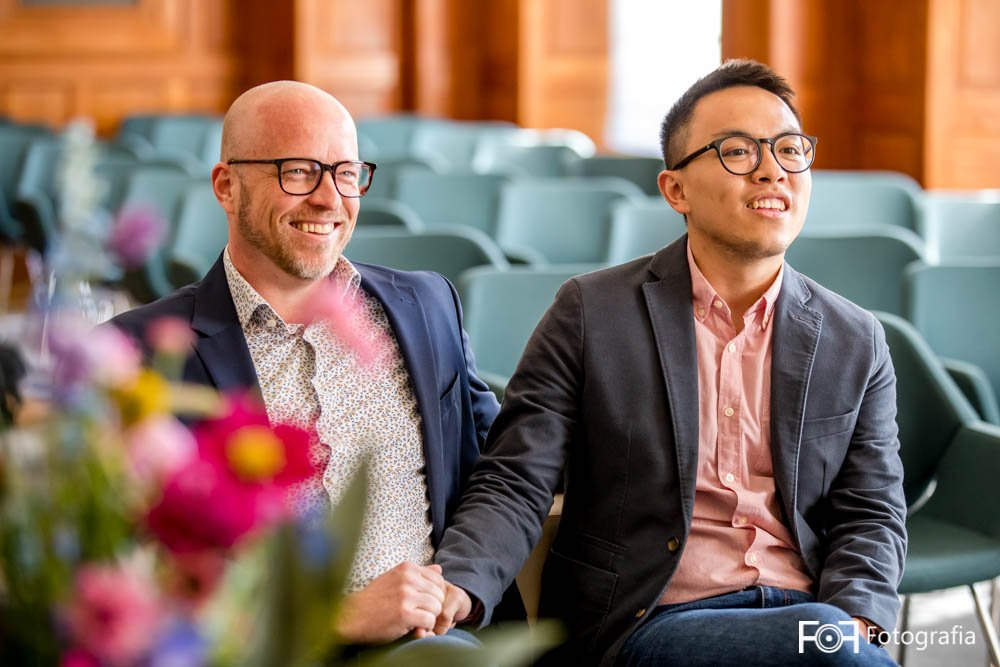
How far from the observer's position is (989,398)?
3199 mm

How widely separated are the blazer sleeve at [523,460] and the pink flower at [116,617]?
3.82 ft

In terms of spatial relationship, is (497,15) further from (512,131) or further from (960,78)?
(960,78)

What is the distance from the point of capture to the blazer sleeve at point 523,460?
2.03m

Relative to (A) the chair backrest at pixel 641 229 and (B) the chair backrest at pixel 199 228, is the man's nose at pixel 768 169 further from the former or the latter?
(B) the chair backrest at pixel 199 228

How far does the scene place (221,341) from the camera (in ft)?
6.85

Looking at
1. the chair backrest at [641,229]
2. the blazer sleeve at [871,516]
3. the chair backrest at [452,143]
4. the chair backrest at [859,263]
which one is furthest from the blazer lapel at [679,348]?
the chair backrest at [452,143]

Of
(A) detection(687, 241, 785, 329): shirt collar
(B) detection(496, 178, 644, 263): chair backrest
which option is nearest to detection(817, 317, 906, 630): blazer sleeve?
(A) detection(687, 241, 785, 329): shirt collar

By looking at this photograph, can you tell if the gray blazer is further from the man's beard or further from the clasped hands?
the man's beard

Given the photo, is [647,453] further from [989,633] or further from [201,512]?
[201,512]

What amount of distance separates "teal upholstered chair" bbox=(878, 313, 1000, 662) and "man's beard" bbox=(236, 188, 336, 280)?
4.62ft

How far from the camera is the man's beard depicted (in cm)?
215

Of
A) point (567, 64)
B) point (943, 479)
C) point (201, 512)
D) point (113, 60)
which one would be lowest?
point (943, 479)

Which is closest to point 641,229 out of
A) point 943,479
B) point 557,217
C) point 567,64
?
point 557,217

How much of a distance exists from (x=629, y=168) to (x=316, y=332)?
5316 mm
